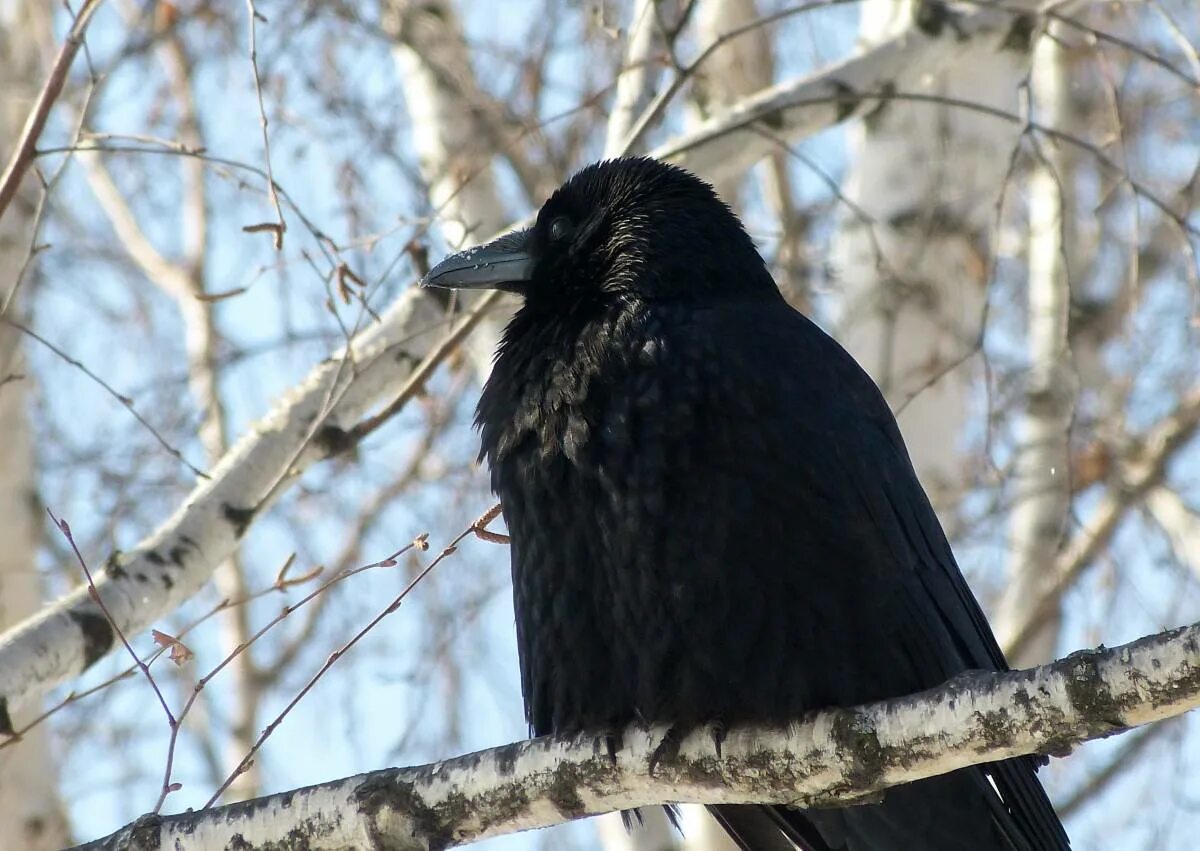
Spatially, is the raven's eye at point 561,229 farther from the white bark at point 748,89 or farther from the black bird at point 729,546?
the white bark at point 748,89

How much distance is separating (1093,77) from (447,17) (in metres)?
4.76

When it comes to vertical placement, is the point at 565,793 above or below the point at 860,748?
above

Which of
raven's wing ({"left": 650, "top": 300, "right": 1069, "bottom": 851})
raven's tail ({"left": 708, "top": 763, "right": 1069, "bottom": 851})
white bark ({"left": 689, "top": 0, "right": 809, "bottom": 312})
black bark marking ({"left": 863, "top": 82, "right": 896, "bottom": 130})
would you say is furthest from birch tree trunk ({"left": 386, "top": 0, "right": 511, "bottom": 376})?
raven's tail ({"left": 708, "top": 763, "right": 1069, "bottom": 851})

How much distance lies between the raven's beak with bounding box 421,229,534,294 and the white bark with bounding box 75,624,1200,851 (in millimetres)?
1297

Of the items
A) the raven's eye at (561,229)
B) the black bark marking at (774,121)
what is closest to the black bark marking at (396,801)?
the raven's eye at (561,229)

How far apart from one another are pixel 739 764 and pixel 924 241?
300 cm

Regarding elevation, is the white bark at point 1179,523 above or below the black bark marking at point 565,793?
above

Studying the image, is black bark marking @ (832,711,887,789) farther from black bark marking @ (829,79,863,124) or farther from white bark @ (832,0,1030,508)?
white bark @ (832,0,1030,508)

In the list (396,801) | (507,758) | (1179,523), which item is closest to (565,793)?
(507,758)

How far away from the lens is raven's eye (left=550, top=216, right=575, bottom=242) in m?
4.22

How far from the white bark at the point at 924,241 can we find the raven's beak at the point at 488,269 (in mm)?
1735

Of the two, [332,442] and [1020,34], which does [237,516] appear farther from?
[1020,34]

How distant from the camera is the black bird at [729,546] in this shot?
11.1ft

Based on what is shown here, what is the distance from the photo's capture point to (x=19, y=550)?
548 centimetres
